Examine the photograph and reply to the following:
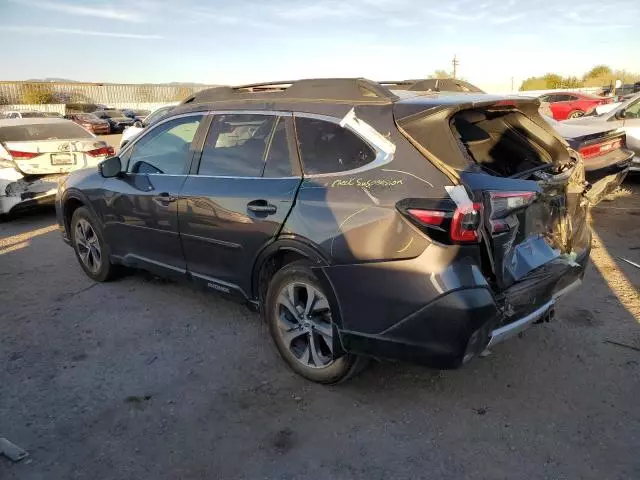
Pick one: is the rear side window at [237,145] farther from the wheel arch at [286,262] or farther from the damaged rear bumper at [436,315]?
the damaged rear bumper at [436,315]

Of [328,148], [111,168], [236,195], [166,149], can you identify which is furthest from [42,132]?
[328,148]

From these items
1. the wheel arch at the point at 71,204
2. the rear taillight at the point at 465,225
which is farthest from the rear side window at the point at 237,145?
the wheel arch at the point at 71,204

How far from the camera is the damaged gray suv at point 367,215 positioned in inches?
109

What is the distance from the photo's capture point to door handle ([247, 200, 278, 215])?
345cm

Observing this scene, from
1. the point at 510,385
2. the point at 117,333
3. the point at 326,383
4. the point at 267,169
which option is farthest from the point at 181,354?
the point at 510,385

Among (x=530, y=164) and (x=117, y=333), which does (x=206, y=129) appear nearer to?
(x=117, y=333)

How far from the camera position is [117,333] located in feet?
14.2

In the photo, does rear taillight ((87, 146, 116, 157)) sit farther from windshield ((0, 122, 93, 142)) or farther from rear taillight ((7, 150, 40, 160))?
rear taillight ((7, 150, 40, 160))

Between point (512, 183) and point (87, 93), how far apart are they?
188 ft

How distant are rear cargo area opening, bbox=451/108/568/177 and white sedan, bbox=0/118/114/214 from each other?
692 centimetres

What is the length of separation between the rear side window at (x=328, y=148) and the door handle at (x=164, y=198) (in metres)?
1.27

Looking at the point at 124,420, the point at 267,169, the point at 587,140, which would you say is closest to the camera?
the point at 124,420

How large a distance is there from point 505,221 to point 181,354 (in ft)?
7.96

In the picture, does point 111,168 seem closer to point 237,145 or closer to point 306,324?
point 237,145
